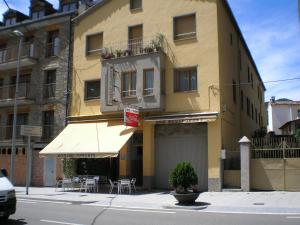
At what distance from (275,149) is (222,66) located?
5.72m

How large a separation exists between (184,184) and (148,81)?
9.09 meters

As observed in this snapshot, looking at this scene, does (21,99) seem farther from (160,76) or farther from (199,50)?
(199,50)

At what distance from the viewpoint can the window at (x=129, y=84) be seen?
2425 cm

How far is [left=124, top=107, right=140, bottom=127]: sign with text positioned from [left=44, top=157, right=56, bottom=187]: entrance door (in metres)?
8.10

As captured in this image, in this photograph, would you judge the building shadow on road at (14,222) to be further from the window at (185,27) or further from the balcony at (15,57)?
the balcony at (15,57)

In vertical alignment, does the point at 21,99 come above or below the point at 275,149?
above

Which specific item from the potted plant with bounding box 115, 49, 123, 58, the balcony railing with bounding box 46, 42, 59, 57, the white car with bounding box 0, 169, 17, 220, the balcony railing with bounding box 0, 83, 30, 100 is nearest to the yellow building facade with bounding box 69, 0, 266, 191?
the potted plant with bounding box 115, 49, 123, 58

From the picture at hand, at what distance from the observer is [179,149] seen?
23.0m

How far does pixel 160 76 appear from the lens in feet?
75.8

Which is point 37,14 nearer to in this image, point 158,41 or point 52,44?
point 52,44

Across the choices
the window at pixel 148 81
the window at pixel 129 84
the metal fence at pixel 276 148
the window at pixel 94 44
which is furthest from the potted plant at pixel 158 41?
the metal fence at pixel 276 148

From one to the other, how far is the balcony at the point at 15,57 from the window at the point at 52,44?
113 cm

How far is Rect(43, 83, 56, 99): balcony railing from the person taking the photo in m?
28.5

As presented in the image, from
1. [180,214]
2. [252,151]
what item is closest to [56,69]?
[252,151]
